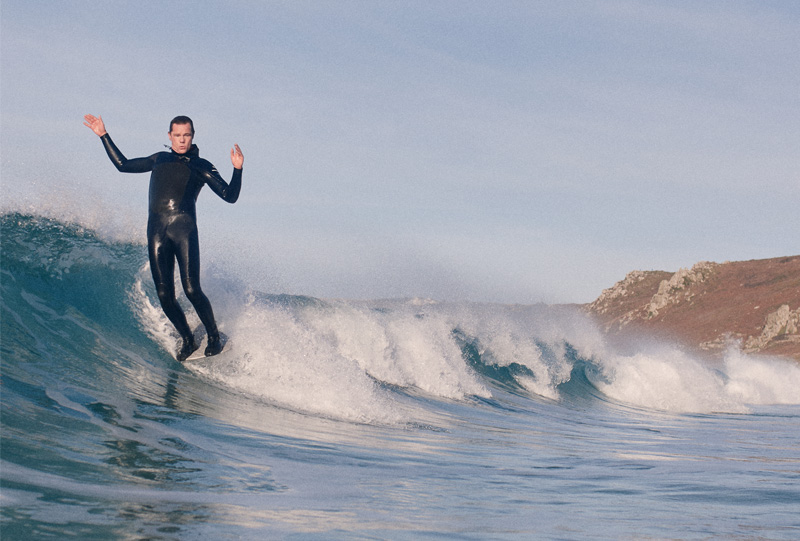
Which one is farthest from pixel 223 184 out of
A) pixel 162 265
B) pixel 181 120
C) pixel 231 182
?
pixel 162 265

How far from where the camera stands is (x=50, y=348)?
292 inches

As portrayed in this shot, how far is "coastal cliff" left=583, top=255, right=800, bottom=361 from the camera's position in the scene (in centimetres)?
6594

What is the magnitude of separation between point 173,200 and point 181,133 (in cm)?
63

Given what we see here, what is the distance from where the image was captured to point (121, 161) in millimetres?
6648

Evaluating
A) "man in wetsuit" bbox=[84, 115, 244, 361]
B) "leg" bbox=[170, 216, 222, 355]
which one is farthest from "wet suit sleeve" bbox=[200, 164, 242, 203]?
"leg" bbox=[170, 216, 222, 355]

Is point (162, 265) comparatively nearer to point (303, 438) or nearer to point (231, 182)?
point (231, 182)

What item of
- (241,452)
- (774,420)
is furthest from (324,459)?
(774,420)

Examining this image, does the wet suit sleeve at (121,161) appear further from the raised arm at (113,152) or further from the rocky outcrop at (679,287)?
the rocky outcrop at (679,287)

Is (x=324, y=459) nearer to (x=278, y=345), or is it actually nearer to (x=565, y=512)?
(x=565, y=512)

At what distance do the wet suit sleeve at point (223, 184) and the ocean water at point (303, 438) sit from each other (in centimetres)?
202

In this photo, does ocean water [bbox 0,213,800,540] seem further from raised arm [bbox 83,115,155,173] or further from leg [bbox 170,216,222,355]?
raised arm [bbox 83,115,155,173]

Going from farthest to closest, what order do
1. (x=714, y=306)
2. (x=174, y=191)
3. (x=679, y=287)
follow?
1. (x=679, y=287)
2. (x=714, y=306)
3. (x=174, y=191)

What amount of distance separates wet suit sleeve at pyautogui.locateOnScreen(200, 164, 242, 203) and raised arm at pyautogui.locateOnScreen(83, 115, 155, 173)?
0.57m

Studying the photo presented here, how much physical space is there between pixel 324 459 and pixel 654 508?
245 cm
